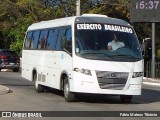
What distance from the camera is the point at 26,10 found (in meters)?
52.1

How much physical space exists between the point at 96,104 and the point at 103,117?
3.20m

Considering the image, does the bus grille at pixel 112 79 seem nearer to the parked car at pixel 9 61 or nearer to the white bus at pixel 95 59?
the white bus at pixel 95 59

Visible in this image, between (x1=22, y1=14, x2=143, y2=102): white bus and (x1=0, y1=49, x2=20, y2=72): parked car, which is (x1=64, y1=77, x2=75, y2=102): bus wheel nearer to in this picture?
(x1=22, y1=14, x2=143, y2=102): white bus

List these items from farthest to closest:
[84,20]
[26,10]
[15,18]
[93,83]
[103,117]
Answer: [15,18] → [26,10] → [84,20] → [93,83] → [103,117]

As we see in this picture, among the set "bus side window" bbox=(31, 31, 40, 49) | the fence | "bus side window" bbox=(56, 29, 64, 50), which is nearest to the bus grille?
"bus side window" bbox=(56, 29, 64, 50)

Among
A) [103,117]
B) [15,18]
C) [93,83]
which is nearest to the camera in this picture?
[103,117]

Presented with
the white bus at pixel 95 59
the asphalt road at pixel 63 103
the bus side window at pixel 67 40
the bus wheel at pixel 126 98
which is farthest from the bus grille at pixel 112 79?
the bus side window at pixel 67 40

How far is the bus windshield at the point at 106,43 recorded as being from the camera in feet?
52.9

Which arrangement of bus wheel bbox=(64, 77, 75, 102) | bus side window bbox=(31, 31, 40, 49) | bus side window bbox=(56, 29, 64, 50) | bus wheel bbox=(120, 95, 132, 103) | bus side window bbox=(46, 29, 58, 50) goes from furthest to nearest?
bus side window bbox=(31, 31, 40, 49)
bus side window bbox=(46, 29, 58, 50)
bus side window bbox=(56, 29, 64, 50)
bus wheel bbox=(120, 95, 132, 103)
bus wheel bbox=(64, 77, 75, 102)

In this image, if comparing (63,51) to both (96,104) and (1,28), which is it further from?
(1,28)

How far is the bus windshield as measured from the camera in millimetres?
16125

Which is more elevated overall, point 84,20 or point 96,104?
point 84,20

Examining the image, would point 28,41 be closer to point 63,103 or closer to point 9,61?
point 63,103

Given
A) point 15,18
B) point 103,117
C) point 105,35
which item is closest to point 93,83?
point 105,35
